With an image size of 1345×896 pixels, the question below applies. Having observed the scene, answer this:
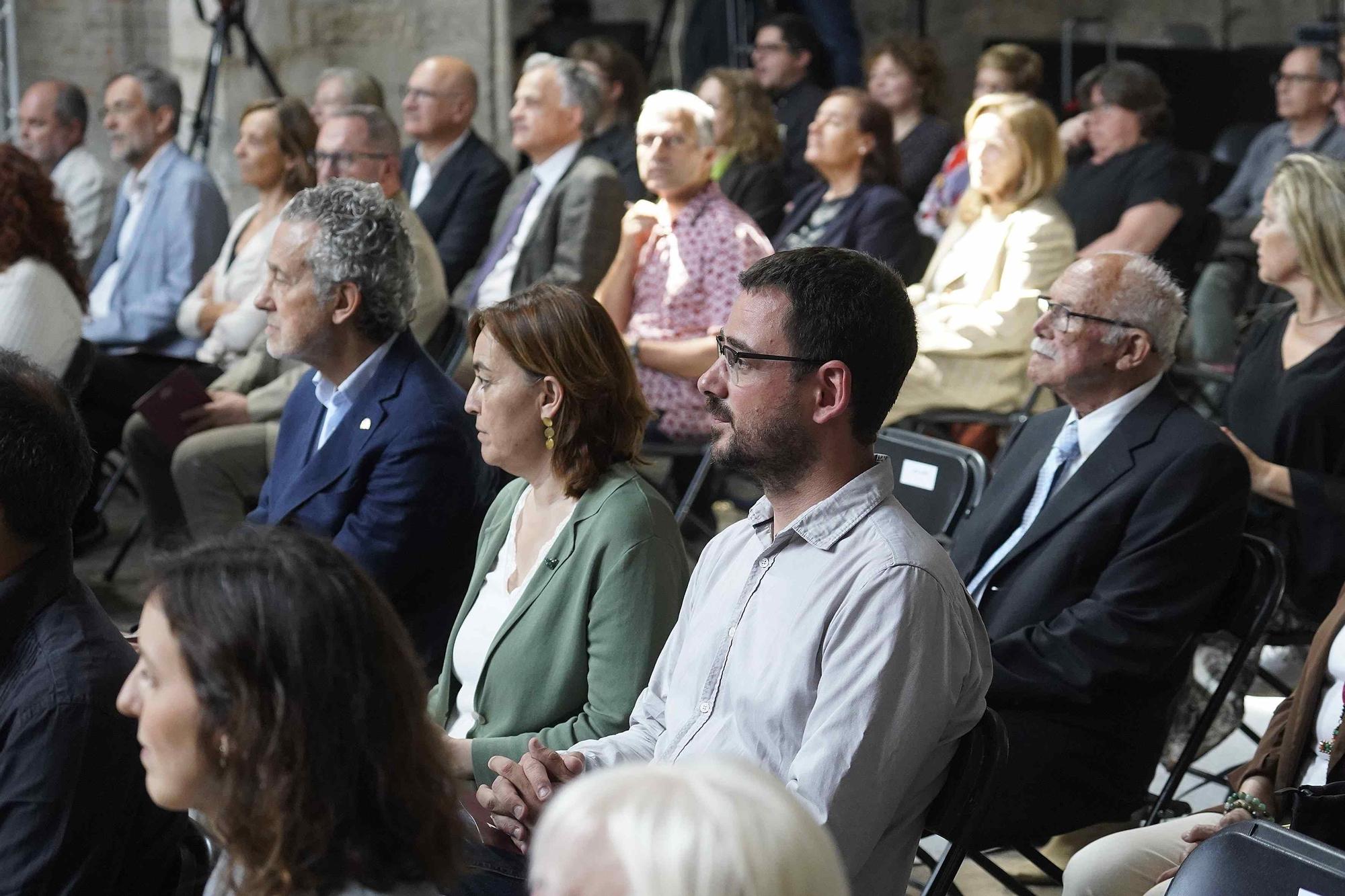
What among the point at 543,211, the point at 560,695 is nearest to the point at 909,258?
the point at 543,211

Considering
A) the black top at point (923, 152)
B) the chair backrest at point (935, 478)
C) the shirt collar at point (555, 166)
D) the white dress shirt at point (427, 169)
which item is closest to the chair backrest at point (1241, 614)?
the chair backrest at point (935, 478)

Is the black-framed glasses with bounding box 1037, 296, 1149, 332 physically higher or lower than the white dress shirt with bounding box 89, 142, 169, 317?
higher

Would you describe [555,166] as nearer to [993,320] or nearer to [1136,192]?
[993,320]

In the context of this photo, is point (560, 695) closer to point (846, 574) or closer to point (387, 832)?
point (846, 574)

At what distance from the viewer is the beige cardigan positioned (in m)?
4.48

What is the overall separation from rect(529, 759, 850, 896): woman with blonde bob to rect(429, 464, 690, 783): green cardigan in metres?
1.19

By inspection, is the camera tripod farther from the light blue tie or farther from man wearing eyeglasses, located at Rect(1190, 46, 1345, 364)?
the light blue tie

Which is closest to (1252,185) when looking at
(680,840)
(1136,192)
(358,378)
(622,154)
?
(1136,192)

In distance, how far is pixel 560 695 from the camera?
2309mm

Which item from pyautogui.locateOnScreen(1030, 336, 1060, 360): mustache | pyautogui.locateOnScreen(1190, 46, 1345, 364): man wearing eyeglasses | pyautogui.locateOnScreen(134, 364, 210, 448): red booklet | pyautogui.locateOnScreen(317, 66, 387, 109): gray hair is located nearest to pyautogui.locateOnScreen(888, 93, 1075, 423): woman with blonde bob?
pyautogui.locateOnScreen(1030, 336, 1060, 360): mustache

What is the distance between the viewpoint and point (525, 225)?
5090 millimetres

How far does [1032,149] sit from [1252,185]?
10.7 ft

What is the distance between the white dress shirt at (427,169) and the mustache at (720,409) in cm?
391

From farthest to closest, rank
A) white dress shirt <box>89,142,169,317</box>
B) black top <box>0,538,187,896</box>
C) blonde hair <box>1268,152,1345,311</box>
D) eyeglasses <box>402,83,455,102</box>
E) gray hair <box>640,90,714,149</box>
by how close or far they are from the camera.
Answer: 1. eyeglasses <box>402,83,455,102</box>
2. white dress shirt <box>89,142,169,317</box>
3. gray hair <box>640,90,714,149</box>
4. blonde hair <box>1268,152,1345,311</box>
5. black top <box>0,538,187,896</box>
